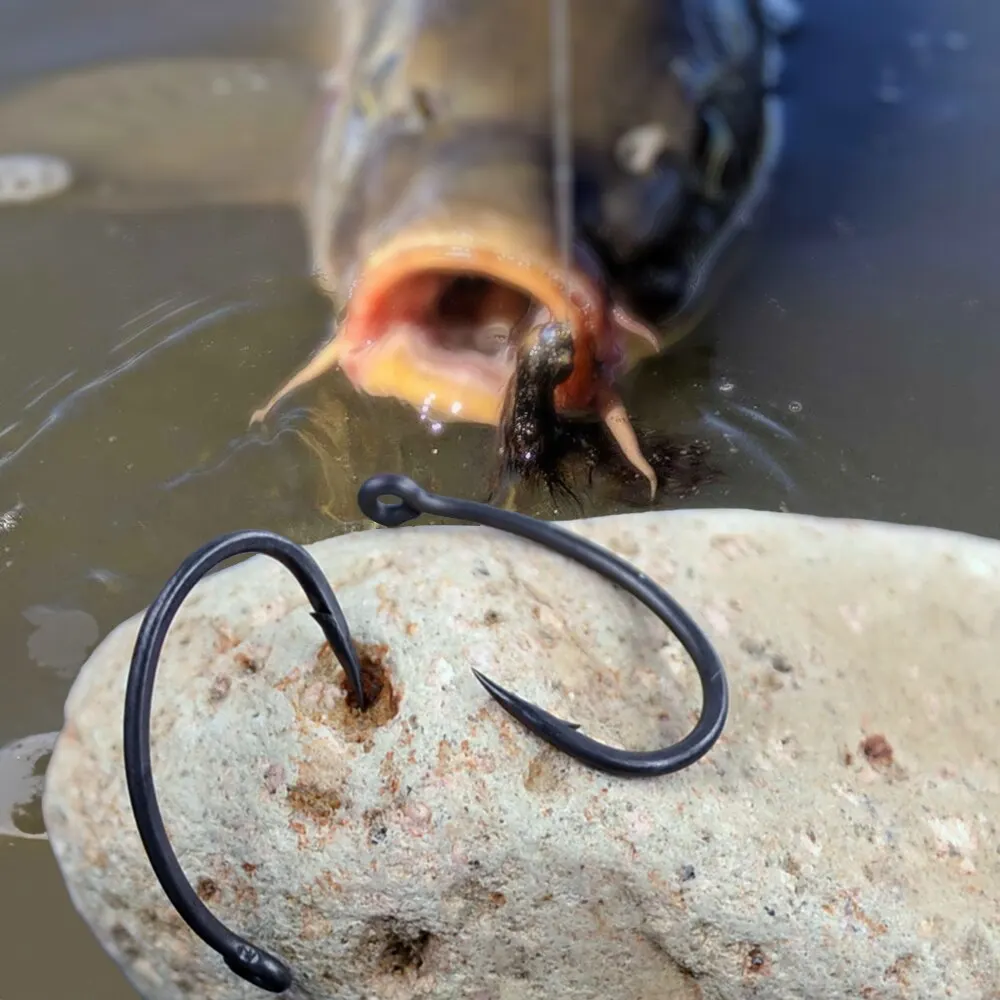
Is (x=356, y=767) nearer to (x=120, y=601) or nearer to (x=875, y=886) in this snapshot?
(x=875, y=886)

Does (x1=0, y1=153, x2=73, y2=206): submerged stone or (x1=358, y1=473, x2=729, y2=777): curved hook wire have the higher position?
(x1=358, y1=473, x2=729, y2=777): curved hook wire

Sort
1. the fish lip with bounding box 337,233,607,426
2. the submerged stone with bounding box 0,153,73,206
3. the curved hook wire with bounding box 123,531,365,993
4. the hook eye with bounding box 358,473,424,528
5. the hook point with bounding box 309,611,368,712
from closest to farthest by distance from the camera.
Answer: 1. the curved hook wire with bounding box 123,531,365,993
2. the hook point with bounding box 309,611,368,712
3. the hook eye with bounding box 358,473,424,528
4. the fish lip with bounding box 337,233,607,426
5. the submerged stone with bounding box 0,153,73,206

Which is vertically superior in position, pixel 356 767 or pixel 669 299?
pixel 356 767

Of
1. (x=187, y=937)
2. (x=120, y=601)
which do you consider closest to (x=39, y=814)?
(x=120, y=601)

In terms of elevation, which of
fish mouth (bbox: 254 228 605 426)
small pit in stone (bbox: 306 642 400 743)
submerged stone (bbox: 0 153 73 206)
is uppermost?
small pit in stone (bbox: 306 642 400 743)

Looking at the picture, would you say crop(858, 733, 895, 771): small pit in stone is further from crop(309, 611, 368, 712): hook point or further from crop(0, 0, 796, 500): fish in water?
crop(0, 0, 796, 500): fish in water

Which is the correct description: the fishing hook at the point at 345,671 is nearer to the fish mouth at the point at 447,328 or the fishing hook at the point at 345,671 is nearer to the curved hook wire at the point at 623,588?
the curved hook wire at the point at 623,588

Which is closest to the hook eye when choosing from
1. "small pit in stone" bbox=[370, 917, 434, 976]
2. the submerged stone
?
"small pit in stone" bbox=[370, 917, 434, 976]

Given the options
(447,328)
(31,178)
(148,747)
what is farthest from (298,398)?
(148,747)
